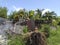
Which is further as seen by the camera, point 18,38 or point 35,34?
point 18,38

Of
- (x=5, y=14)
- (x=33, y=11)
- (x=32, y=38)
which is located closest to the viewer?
(x=32, y=38)

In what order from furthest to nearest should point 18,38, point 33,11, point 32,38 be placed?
point 33,11 < point 18,38 < point 32,38

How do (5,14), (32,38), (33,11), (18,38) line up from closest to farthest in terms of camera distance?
(32,38) < (18,38) < (33,11) < (5,14)

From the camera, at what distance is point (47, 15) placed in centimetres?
2292

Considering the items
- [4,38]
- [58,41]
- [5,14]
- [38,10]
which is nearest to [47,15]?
[38,10]

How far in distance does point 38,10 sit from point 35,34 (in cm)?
1503

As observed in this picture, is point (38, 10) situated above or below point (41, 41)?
above

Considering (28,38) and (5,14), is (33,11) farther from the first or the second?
(28,38)

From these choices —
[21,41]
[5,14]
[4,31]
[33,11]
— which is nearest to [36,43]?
[21,41]

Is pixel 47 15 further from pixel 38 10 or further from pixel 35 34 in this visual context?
pixel 35 34

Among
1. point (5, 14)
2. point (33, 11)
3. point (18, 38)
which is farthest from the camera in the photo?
point (5, 14)

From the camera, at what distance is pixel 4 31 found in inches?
423

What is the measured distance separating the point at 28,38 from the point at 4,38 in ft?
5.11

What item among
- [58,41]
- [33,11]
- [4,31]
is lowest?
[58,41]
